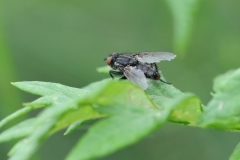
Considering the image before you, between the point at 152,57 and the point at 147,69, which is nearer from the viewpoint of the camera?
the point at 147,69

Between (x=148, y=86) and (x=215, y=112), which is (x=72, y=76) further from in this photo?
(x=215, y=112)

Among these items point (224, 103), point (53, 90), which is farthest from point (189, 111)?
point (53, 90)

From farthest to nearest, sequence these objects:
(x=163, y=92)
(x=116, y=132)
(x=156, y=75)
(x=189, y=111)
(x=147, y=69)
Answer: (x=147, y=69) < (x=156, y=75) < (x=163, y=92) < (x=189, y=111) < (x=116, y=132)

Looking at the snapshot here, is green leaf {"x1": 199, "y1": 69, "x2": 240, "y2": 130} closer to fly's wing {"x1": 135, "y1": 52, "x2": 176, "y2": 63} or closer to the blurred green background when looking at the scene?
fly's wing {"x1": 135, "y1": 52, "x2": 176, "y2": 63}

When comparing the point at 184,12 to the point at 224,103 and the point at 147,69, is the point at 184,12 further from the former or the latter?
the point at 224,103

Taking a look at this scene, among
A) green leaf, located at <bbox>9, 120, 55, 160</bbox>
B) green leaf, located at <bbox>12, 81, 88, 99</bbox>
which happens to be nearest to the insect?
green leaf, located at <bbox>12, 81, 88, 99</bbox>

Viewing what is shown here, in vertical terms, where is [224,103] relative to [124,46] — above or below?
below

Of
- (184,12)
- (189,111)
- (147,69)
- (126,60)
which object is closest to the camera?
(189,111)
